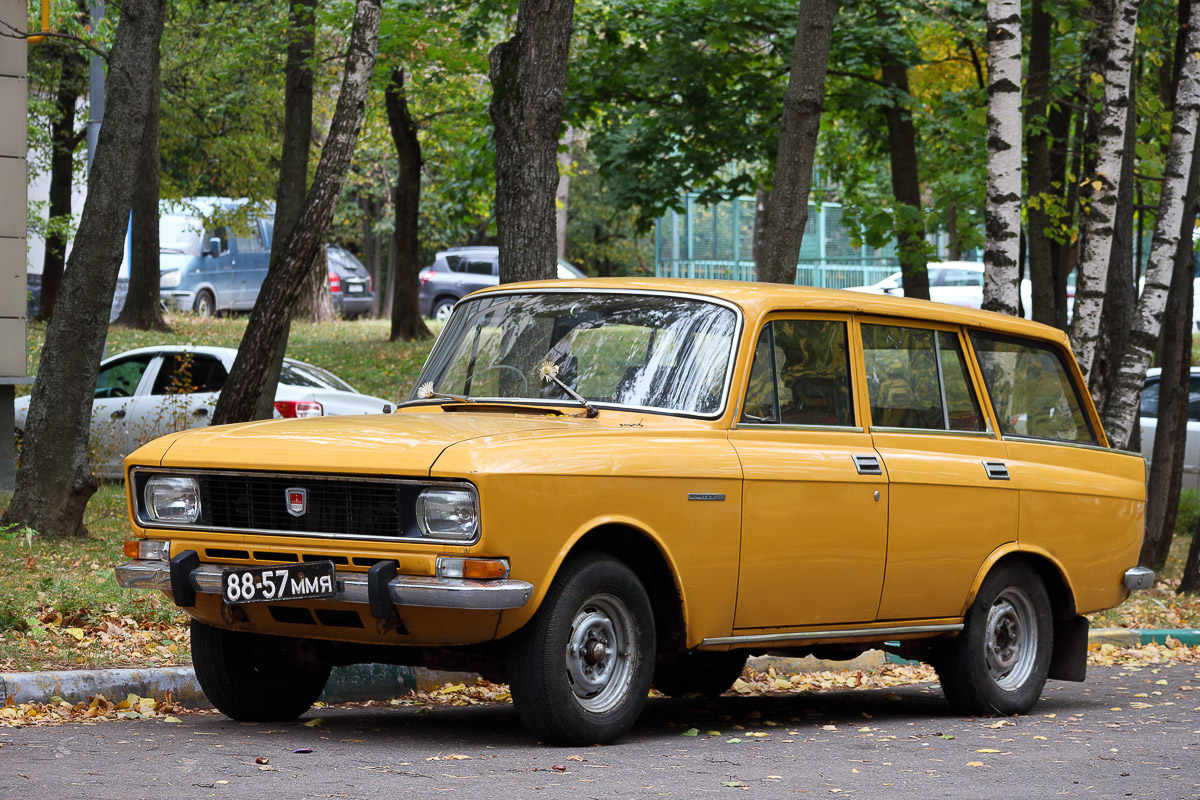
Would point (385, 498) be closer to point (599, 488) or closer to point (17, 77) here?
point (599, 488)

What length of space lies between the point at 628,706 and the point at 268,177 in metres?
25.0

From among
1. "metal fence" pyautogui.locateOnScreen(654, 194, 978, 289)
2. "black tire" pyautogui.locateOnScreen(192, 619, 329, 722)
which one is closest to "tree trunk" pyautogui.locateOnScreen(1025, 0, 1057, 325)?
"black tire" pyautogui.locateOnScreen(192, 619, 329, 722)

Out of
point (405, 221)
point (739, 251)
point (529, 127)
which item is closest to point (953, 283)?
point (405, 221)

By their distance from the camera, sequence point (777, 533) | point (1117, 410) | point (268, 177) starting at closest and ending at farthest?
point (777, 533)
point (1117, 410)
point (268, 177)

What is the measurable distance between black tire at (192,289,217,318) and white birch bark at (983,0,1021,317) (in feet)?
80.2

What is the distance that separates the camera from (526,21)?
1059 centimetres

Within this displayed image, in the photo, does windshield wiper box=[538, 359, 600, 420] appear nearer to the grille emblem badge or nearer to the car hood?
the car hood

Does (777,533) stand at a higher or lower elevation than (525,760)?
higher

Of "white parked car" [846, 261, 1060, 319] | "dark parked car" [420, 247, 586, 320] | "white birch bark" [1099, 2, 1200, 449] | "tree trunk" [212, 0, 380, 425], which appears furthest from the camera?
"dark parked car" [420, 247, 586, 320]

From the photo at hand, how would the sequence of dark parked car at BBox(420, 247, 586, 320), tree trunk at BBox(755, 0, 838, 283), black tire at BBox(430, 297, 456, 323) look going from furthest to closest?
dark parked car at BBox(420, 247, 586, 320) < black tire at BBox(430, 297, 456, 323) < tree trunk at BBox(755, 0, 838, 283)

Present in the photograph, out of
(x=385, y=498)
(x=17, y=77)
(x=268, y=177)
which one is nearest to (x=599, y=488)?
(x=385, y=498)

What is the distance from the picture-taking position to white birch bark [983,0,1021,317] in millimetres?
12023

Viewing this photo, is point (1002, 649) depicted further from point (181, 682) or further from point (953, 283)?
point (953, 283)

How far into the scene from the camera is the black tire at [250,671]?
6598 millimetres
